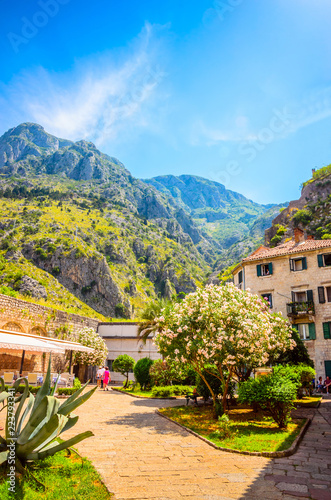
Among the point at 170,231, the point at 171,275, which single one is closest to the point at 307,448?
the point at 171,275

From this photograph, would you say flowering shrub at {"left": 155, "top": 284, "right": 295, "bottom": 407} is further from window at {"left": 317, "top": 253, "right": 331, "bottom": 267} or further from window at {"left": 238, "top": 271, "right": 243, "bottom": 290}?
window at {"left": 238, "top": 271, "right": 243, "bottom": 290}

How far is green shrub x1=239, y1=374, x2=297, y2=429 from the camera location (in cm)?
1016

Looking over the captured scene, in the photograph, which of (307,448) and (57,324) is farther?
(57,324)

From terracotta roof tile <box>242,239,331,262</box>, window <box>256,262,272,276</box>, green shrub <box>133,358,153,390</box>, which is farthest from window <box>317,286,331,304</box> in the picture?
green shrub <box>133,358,153,390</box>

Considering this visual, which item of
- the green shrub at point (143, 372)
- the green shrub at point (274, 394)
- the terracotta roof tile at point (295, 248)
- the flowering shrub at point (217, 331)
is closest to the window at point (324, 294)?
the terracotta roof tile at point (295, 248)

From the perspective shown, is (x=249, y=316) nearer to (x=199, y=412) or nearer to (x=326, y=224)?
(x=199, y=412)

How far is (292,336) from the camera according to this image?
18797 mm

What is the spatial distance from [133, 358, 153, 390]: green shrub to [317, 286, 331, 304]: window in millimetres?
16177

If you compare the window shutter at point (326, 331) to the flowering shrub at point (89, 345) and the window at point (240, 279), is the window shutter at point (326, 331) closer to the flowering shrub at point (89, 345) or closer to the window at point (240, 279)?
the window at point (240, 279)

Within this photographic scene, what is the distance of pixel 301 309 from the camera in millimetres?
30016

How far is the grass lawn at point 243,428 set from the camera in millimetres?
8430

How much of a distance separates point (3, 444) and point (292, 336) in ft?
55.0

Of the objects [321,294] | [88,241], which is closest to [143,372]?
[321,294]

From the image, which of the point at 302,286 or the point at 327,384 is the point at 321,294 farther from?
the point at 327,384
